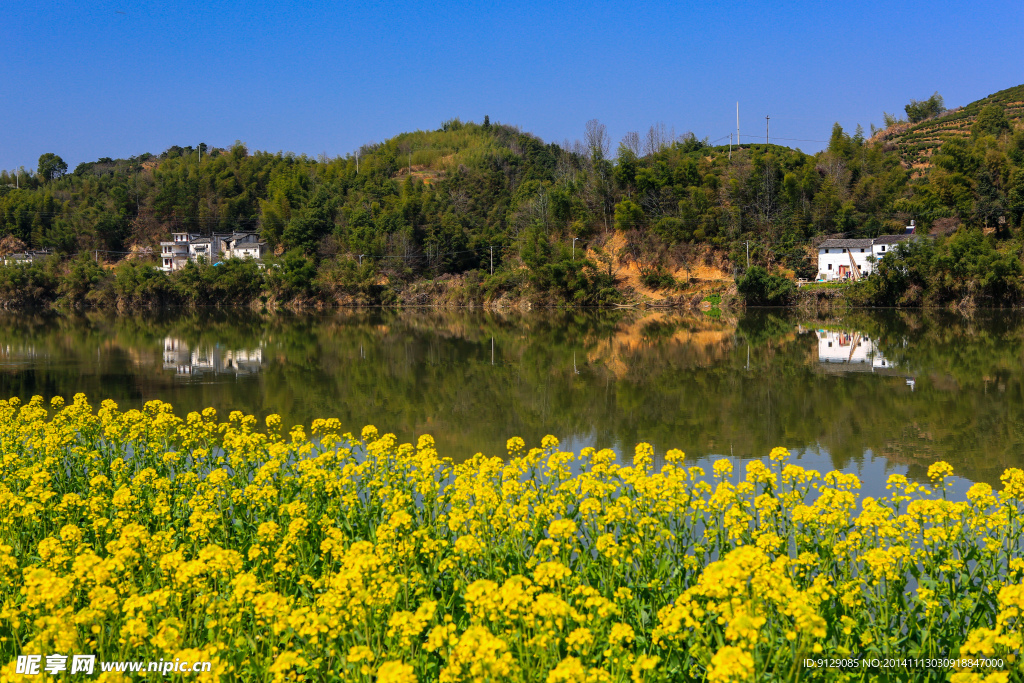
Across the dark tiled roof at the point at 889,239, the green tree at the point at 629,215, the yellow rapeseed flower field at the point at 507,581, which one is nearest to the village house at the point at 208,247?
the green tree at the point at 629,215

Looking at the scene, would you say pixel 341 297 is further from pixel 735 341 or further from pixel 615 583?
pixel 615 583

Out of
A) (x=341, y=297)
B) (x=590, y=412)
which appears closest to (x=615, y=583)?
(x=590, y=412)

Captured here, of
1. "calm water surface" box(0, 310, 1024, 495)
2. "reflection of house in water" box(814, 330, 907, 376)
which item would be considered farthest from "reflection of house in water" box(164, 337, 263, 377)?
"reflection of house in water" box(814, 330, 907, 376)

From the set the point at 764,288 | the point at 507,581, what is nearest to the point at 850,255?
the point at 764,288

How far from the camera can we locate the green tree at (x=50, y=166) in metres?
128

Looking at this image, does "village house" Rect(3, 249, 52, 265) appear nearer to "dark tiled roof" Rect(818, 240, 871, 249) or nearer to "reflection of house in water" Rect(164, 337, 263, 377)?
"reflection of house in water" Rect(164, 337, 263, 377)

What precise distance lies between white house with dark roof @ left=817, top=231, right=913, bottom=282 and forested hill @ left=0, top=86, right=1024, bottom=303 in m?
1.49

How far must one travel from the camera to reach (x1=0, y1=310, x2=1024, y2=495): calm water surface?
12328 mm

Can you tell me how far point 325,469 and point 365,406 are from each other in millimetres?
8928

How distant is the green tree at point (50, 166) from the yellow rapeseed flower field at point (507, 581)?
144 m

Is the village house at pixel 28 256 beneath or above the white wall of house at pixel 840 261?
above

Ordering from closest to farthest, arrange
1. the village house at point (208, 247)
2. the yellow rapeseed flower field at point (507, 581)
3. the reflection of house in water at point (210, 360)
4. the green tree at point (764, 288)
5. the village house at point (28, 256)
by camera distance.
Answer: the yellow rapeseed flower field at point (507, 581)
the reflection of house in water at point (210, 360)
the green tree at point (764, 288)
the village house at point (28, 256)
the village house at point (208, 247)

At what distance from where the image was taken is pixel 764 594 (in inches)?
151

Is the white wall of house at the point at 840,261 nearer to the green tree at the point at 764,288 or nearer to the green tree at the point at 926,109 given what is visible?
the green tree at the point at 764,288
